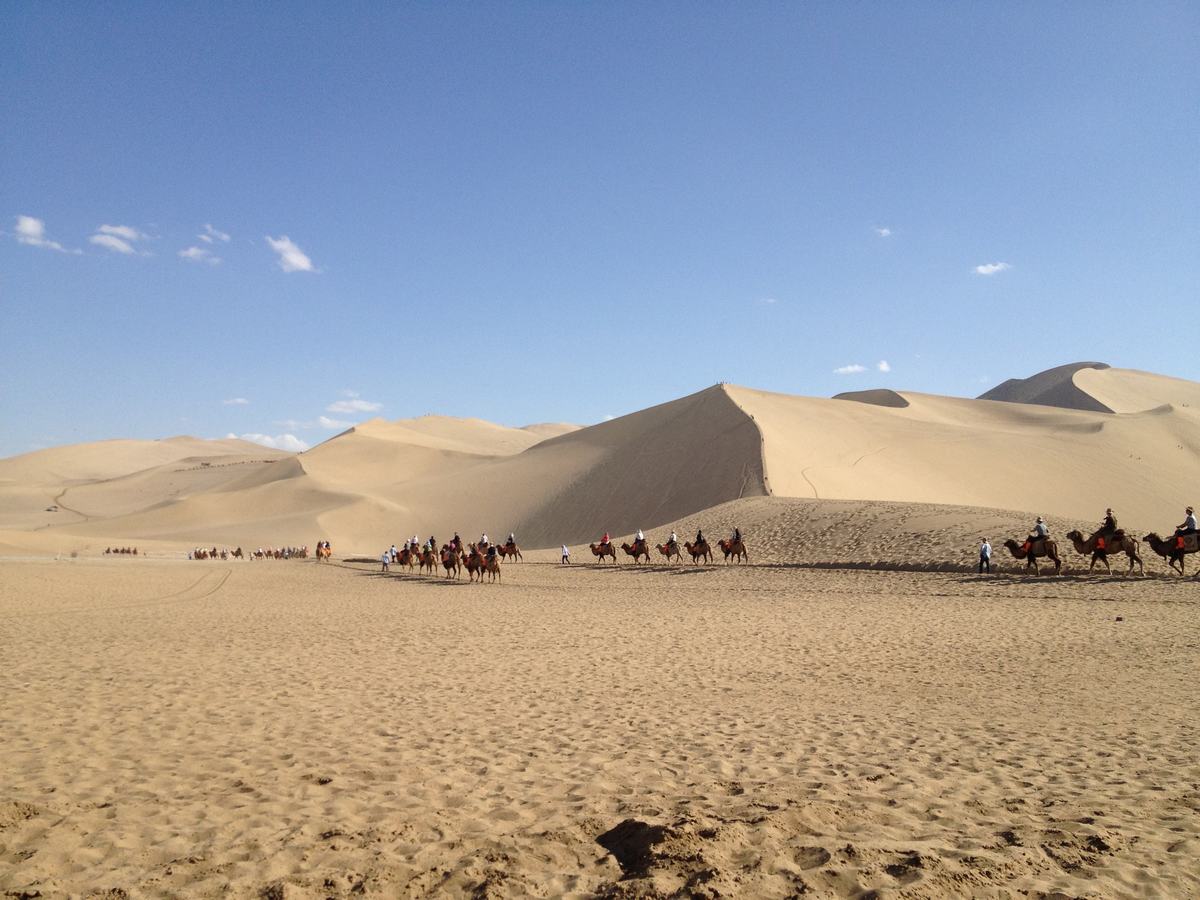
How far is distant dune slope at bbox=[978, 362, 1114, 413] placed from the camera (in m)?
101

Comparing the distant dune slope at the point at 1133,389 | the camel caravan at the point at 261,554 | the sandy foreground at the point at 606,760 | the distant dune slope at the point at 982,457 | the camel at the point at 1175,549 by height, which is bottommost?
the sandy foreground at the point at 606,760

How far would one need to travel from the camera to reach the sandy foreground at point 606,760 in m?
4.74

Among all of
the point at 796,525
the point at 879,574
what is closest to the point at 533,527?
the point at 796,525

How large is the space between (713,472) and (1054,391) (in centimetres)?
7620

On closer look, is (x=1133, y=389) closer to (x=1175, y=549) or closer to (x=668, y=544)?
(x=668, y=544)

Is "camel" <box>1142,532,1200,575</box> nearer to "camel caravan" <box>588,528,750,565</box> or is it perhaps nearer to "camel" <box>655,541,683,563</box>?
"camel caravan" <box>588,528,750,565</box>

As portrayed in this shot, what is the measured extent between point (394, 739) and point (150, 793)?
2247mm

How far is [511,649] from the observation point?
14.0m

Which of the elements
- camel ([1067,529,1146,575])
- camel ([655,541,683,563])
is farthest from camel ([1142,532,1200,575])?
camel ([655,541,683,563])

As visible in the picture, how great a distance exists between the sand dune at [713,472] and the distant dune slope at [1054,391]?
2.16 ft

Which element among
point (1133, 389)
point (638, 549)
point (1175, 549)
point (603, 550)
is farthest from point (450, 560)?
point (1133, 389)

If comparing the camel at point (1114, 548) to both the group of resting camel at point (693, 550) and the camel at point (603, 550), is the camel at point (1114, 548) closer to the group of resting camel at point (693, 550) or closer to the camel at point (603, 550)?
the group of resting camel at point (693, 550)

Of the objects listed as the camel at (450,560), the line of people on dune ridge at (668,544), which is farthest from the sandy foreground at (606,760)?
the line of people on dune ridge at (668,544)

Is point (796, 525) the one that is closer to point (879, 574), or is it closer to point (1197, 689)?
point (879, 574)
